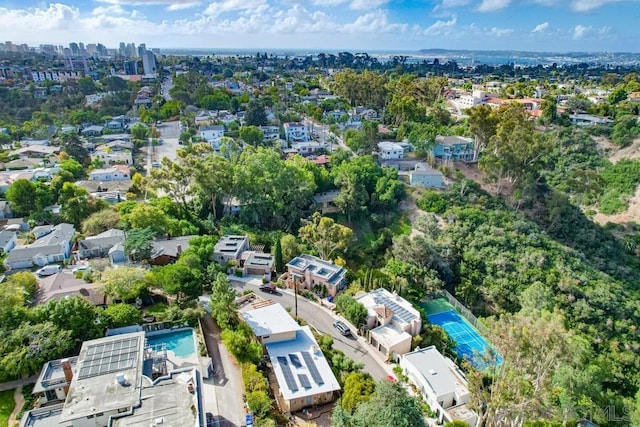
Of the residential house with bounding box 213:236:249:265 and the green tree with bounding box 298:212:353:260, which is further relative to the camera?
the green tree with bounding box 298:212:353:260

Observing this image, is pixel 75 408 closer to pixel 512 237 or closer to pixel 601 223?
pixel 512 237

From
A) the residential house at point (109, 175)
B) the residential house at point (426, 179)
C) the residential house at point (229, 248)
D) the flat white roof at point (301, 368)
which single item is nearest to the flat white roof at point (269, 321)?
the flat white roof at point (301, 368)

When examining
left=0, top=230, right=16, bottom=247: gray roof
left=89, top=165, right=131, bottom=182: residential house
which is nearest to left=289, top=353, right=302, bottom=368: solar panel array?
left=0, top=230, right=16, bottom=247: gray roof

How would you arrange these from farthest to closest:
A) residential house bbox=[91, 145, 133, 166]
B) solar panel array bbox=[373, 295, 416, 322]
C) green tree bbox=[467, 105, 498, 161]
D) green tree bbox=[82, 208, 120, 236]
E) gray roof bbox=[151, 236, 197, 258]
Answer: residential house bbox=[91, 145, 133, 166]
green tree bbox=[467, 105, 498, 161]
green tree bbox=[82, 208, 120, 236]
gray roof bbox=[151, 236, 197, 258]
solar panel array bbox=[373, 295, 416, 322]

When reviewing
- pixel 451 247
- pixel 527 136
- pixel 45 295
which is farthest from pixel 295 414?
pixel 527 136

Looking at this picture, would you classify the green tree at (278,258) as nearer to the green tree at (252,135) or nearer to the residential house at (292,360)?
the residential house at (292,360)

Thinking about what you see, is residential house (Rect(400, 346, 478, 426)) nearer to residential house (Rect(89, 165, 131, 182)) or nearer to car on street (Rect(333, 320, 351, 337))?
car on street (Rect(333, 320, 351, 337))
